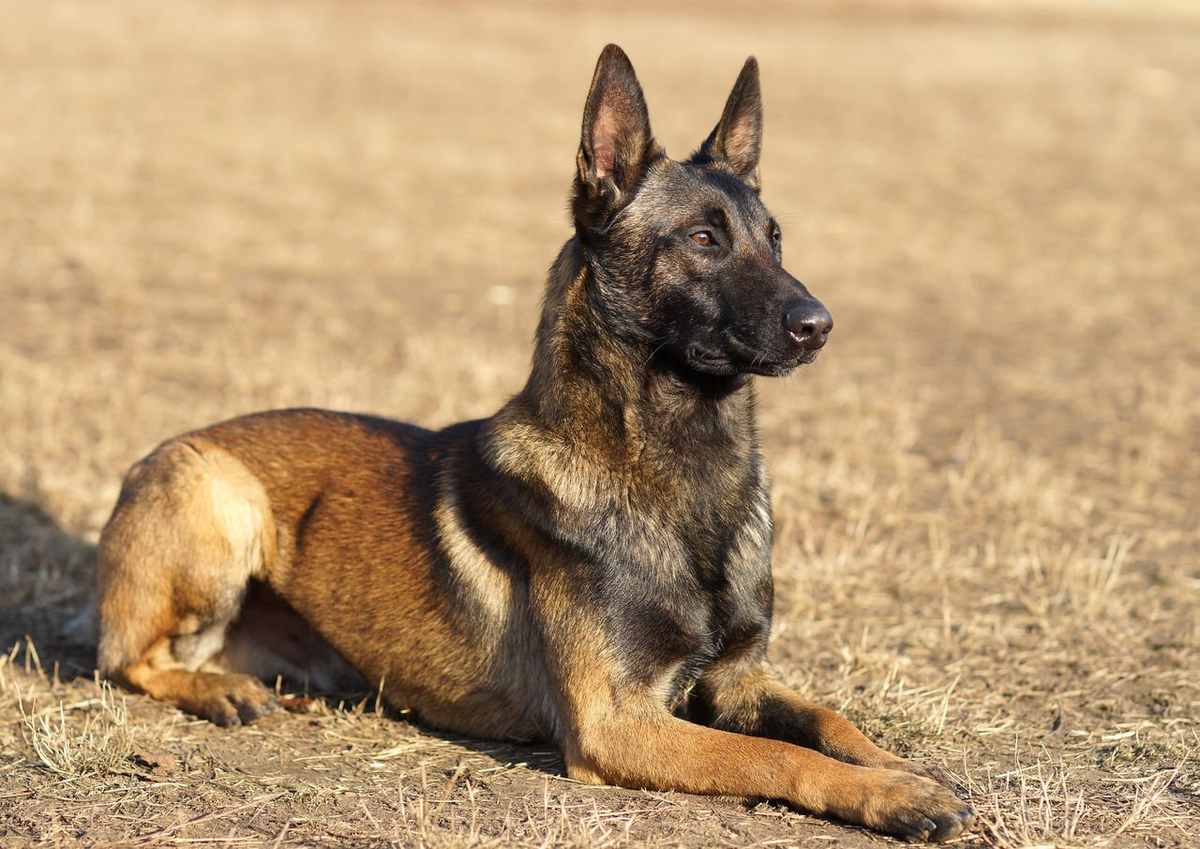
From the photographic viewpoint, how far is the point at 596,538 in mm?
4301

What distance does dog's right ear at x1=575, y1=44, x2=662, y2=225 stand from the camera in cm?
443

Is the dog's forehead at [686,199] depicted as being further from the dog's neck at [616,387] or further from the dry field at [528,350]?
the dry field at [528,350]

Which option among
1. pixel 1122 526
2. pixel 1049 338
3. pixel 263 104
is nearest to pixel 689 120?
pixel 263 104

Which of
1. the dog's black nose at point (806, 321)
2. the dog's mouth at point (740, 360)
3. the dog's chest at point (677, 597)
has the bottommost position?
the dog's chest at point (677, 597)

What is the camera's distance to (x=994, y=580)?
20.6ft

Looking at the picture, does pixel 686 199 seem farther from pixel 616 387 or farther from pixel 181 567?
pixel 181 567

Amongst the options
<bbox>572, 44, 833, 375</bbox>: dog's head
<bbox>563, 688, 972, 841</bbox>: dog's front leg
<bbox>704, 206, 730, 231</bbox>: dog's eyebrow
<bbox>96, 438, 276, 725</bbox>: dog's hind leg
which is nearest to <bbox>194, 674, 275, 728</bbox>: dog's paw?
<bbox>96, 438, 276, 725</bbox>: dog's hind leg

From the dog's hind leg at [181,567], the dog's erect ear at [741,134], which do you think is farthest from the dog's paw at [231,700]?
the dog's erect ear at [741,134]

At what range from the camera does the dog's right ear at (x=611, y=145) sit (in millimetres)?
4426

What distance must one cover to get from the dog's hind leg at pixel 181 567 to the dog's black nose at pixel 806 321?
2.17 meters

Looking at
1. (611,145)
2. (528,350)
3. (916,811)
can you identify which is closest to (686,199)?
(611,145)

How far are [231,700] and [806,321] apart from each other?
255cm

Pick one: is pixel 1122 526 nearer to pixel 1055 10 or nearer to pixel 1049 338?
pixel 1049 338

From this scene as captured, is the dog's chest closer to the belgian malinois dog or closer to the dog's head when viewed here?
the belgian malinois dog
